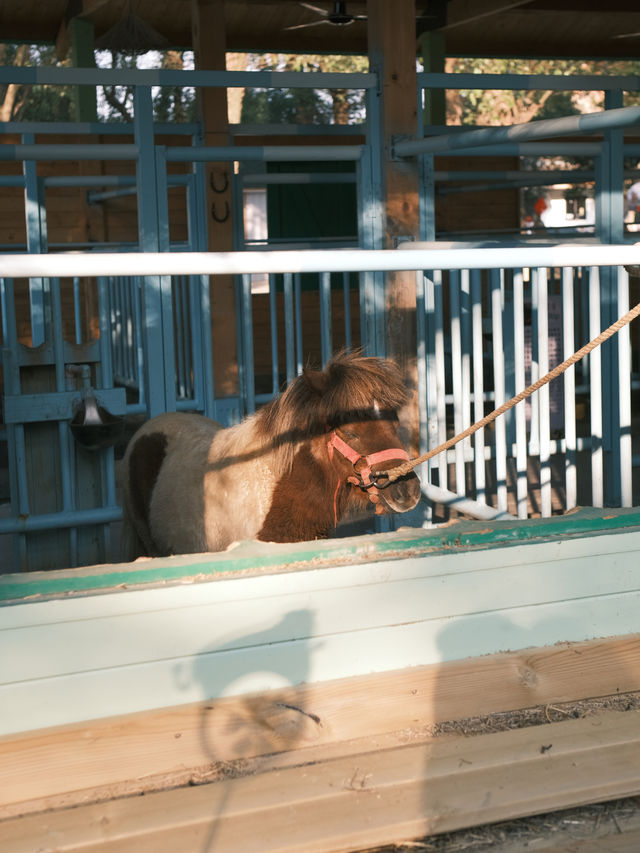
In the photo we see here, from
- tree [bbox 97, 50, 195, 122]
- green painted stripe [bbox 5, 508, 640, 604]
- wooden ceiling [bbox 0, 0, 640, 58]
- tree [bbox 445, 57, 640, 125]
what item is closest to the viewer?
green painted stripe [bbox 5, 508, 640, 604]

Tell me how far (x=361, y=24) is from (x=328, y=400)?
7.48 m

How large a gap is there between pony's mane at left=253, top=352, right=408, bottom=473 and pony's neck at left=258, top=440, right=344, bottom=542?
0.04 m

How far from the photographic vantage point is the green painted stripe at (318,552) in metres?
2.08

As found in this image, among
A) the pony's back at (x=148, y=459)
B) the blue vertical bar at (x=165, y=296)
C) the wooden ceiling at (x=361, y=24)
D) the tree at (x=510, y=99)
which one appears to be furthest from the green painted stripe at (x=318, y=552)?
the tree at (x=510, y=99)

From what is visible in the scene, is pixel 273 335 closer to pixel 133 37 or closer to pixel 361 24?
pixel 133 37

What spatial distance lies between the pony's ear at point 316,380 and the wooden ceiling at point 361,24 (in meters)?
5.46

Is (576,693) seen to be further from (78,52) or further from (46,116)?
(46,116)

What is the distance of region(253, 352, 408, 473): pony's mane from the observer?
10.6 feet

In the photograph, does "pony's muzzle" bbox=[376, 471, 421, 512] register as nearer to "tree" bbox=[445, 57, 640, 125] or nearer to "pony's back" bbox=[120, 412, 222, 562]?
"pony's back" bbox=[120, 412, 222, 562]

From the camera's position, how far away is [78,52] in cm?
919

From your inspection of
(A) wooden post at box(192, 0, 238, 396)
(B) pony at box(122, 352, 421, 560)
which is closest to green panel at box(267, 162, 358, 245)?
(A) wooden post at box(192, 0, 238, 396)

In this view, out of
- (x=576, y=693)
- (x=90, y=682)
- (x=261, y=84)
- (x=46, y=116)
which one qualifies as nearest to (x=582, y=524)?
(x=576, y=693)

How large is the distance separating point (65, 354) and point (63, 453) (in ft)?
1.27

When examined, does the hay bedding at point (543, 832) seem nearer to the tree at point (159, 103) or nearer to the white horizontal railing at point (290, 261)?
the white horizontal railing at point (290, 261)
